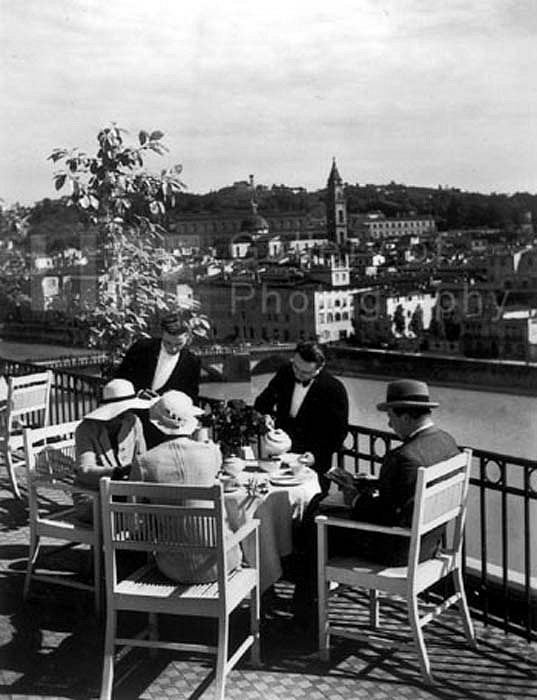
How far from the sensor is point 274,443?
4.02 metres

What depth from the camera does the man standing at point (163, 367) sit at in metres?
5.11

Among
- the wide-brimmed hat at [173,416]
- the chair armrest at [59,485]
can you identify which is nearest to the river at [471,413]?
the chair armrest at [59,485]

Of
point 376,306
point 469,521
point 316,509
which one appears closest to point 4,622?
point 316,509

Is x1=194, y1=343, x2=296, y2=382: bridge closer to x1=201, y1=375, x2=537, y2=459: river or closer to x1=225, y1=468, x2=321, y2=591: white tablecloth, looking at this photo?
x1=201, y1=375, x2=537, y2=459: river

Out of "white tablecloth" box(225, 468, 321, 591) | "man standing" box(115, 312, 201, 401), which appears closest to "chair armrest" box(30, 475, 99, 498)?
"white tablecloth" box(225, 468, 321, 591)

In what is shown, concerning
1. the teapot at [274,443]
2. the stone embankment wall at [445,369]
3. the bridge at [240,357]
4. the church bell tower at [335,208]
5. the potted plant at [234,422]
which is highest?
the church bell tower at [335,208]

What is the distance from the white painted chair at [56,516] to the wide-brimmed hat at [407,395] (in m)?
1.22

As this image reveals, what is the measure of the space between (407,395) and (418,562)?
1.84ft

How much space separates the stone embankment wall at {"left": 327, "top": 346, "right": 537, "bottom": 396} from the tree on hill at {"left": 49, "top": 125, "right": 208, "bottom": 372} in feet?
104

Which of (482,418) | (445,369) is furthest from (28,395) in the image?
(445,369)

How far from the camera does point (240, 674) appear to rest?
127 inches

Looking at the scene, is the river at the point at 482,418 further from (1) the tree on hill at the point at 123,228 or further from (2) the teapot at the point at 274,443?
(2) the teapot at the point at 274,443

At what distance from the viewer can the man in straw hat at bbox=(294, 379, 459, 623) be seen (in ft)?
10.4

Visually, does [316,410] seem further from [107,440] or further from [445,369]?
[445,369]
